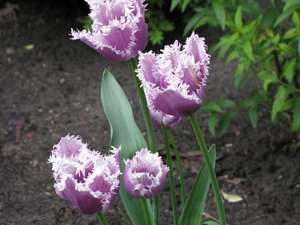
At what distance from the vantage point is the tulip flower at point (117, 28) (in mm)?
1168

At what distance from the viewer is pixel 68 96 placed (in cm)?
345

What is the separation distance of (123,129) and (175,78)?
567mm

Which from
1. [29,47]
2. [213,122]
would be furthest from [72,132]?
A: [29,47]

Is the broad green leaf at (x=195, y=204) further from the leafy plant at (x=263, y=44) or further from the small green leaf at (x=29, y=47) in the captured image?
the small green leaf at (x=29, y=47)

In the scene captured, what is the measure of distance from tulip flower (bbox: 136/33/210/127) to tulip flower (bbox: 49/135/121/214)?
19 centimetres

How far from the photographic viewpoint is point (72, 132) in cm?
303

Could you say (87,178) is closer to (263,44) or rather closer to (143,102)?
(143,102)

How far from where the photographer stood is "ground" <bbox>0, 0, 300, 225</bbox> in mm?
2361

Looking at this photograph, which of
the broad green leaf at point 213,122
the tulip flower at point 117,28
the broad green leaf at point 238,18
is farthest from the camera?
the broad green leaf at point 213,122

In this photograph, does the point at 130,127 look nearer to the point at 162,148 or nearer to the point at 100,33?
the point at 100,33

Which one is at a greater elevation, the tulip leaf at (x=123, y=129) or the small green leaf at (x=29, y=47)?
the tulip leaf at (x=123, y=129)

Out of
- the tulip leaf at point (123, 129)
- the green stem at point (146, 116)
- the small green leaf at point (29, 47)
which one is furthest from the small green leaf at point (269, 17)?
the small green leaf at point (29, 47)

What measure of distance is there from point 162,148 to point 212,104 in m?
0.53

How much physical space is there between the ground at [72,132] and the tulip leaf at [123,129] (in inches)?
28.1
